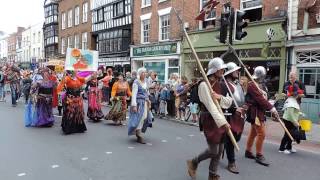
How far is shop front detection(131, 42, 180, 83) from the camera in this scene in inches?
848

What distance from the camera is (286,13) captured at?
1442 cm

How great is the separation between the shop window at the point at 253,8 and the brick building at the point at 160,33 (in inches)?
135

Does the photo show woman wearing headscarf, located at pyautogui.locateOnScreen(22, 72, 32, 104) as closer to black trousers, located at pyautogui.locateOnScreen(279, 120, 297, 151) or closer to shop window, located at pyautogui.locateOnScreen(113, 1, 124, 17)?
shop window, located at pyautogui.locateOnScreen(113, 1, 124, 17)

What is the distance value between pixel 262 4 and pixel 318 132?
695 cm

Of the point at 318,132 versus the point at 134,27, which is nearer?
the point at 318,132

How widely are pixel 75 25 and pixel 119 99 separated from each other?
27.5 meters

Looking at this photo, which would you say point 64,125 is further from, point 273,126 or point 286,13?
point 286,13

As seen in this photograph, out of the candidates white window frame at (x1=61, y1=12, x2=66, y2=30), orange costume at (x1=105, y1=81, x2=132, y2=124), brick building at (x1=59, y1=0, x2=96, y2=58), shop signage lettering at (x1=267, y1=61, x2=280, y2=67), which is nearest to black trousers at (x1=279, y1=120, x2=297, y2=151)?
orange costume at (x1=105, y1=81, x2=132, y2=124)

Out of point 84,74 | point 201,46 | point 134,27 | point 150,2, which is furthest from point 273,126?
point 134,27

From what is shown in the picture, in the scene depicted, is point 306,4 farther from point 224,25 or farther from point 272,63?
point 224,25

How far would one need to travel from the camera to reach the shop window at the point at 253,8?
1614 cm

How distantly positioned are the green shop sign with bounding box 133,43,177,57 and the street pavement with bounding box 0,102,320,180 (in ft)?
39.4

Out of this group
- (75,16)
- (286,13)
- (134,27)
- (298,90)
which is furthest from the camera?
(75,16)

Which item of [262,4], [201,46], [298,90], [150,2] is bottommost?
[298,90]
